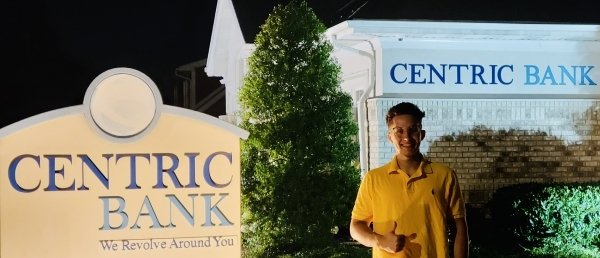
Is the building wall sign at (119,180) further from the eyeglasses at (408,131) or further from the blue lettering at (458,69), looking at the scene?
the blue lettering at (458,69)

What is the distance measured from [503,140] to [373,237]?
6682 millimetres

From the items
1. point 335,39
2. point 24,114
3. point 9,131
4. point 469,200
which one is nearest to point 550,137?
point 469,200

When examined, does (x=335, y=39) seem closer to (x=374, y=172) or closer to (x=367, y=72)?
(x=367, y=72)

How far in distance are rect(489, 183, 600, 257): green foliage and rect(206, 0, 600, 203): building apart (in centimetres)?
119

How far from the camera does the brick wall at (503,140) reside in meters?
10.1

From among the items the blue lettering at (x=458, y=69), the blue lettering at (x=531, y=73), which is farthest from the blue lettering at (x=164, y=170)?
the blue lettering at (x=531, y=73)

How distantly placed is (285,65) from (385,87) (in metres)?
1.51

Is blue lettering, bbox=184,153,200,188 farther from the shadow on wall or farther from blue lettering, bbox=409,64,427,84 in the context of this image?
the shadow on wall

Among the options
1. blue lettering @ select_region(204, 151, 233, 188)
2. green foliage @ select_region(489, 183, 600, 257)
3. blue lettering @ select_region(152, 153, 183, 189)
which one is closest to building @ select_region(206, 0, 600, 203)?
green foliage @ select_region(489, 183, 600, 257)

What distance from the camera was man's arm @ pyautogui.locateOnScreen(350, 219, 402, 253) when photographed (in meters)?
3.97

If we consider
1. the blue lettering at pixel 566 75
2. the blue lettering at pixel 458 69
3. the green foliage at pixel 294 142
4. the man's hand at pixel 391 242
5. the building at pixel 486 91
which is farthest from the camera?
the blue lettering at pixel 566 75

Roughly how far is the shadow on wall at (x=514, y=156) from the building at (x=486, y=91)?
0.5 inches

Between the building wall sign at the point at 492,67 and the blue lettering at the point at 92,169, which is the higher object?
the building wall sign at the point at 492,67

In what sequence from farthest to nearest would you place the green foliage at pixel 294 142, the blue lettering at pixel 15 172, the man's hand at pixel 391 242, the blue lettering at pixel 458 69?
the blue lettering at pixel 458 69 < the green foliage at pixel 294 142 < the blue lettering at pixel 15 172 < the man's hand at pixel 391 242
